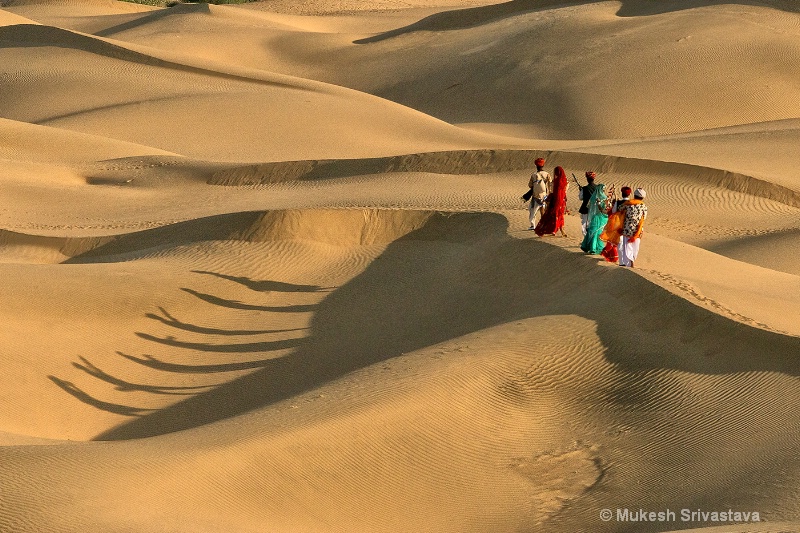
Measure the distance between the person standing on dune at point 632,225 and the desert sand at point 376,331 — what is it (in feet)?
1.10

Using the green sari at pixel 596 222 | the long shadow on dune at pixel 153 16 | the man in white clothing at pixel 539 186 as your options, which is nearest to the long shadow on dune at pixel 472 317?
the green sari at pixel 596 222

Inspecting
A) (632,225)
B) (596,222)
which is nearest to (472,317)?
(596,222)

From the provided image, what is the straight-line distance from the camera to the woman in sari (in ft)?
41.8

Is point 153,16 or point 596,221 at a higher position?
point 153,16

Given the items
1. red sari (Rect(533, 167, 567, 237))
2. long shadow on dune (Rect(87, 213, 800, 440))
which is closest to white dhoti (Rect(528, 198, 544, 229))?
red sari (Rect(533, 167, 567, 237))

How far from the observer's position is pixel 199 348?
43.5 feet

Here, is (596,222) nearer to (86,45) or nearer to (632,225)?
(632,225)

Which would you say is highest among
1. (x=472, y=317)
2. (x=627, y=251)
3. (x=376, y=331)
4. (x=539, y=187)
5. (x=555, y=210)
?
(x=539, y=187)

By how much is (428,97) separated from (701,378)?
24.5 meters

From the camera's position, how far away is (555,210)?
547 inches

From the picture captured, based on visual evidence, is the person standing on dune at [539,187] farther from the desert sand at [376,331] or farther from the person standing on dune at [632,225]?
the person standing on dune at [632,225]

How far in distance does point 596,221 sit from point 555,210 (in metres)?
1.11

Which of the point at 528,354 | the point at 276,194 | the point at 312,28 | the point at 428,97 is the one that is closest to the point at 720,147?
the point at 276,194

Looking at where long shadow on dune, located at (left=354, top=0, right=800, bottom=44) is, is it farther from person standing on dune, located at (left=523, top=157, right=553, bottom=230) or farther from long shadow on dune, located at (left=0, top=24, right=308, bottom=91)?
person standing on dune, located at (left=523, top=157, right=553, bottom=230)
